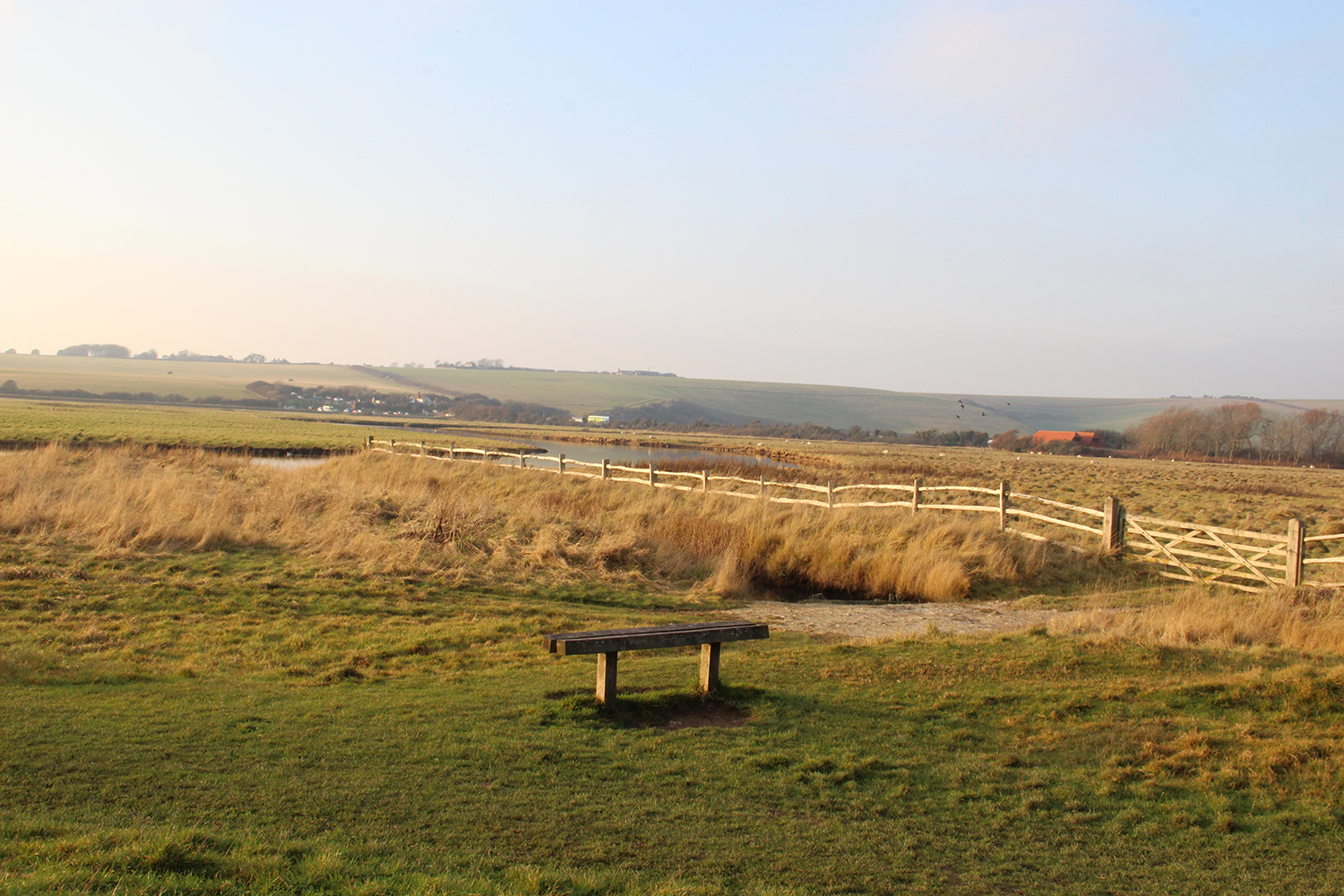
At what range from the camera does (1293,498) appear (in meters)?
34.4

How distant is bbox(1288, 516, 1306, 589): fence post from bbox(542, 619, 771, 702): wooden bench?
30.2 feet

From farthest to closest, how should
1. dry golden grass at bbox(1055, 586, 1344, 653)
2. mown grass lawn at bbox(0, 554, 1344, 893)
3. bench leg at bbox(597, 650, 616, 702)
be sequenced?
dry golden grass at bbox(1055, 586, 1344, 653) → bench leg at bbox(597, 650, 616, 702) → mown grass lawn at bbox(0, 554, 1344, 893)

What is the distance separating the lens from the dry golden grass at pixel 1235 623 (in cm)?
914

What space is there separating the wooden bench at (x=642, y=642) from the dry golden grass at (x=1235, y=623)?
13.6 feet

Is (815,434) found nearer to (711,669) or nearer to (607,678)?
(711,669)

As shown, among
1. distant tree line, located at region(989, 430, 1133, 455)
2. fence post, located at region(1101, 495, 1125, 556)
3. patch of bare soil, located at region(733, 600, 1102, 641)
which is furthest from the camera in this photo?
distant tree line, located at region(989, 430, 1133, 455)

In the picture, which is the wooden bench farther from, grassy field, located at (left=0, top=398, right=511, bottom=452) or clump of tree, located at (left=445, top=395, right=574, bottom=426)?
clump of tree, located at (left=445, top=395, right=574, bottom=426)

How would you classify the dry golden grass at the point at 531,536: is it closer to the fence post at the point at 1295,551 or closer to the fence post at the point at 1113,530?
the fence post at the point at 1113,530

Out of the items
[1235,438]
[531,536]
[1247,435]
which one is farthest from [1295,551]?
[1235,438]

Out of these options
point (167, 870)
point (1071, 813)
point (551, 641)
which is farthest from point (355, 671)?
point (1071, 813)

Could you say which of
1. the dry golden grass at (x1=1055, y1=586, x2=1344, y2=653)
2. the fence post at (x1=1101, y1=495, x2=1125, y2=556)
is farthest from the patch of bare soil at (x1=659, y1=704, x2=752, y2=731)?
the fence post at (x1=1101, y1=495, x2=1125, y2=556)

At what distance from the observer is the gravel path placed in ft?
35.7

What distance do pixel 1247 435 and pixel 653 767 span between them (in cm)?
9474

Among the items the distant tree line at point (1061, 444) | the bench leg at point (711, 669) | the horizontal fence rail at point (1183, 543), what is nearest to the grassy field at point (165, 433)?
the horizontal fence rail at point (1183, 543)
